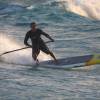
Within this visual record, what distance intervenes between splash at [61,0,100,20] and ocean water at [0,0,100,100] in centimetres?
257

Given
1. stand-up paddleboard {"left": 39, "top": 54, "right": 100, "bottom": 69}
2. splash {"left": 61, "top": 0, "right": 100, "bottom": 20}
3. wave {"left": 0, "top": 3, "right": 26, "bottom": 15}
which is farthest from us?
wave {"left": 0, "top": 3, "right": 26, "bottom": 15}

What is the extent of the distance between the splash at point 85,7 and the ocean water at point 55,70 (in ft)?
8.43

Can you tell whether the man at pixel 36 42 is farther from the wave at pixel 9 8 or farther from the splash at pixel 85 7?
the wave at pixel 9 8

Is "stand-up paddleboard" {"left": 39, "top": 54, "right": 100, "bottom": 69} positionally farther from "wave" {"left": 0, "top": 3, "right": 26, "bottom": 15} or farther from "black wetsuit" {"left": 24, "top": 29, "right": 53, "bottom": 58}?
"wave" {"left": 0, "top": 3, "right": 26, "bottom": 15}

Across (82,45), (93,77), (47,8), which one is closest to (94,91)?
(93,77)

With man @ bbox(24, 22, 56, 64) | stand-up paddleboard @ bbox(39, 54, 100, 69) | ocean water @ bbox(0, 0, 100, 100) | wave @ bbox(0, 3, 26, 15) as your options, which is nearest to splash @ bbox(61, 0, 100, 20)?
ocean water @ bbox(0, 0, 100, 100)

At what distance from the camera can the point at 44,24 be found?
3497cm

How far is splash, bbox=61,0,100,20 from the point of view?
1595 inches

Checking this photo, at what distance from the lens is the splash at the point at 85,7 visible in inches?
1595

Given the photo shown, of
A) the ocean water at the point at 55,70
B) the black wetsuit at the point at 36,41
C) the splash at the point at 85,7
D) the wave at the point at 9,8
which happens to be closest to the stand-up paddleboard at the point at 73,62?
the ocean water at the point at 55,70

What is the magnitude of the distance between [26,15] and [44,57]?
2297 cm

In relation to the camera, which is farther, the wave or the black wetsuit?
the wave

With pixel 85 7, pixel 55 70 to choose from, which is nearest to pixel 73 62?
pixel 55 70

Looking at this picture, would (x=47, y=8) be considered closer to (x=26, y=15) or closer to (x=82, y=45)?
(x=26, y=15)
